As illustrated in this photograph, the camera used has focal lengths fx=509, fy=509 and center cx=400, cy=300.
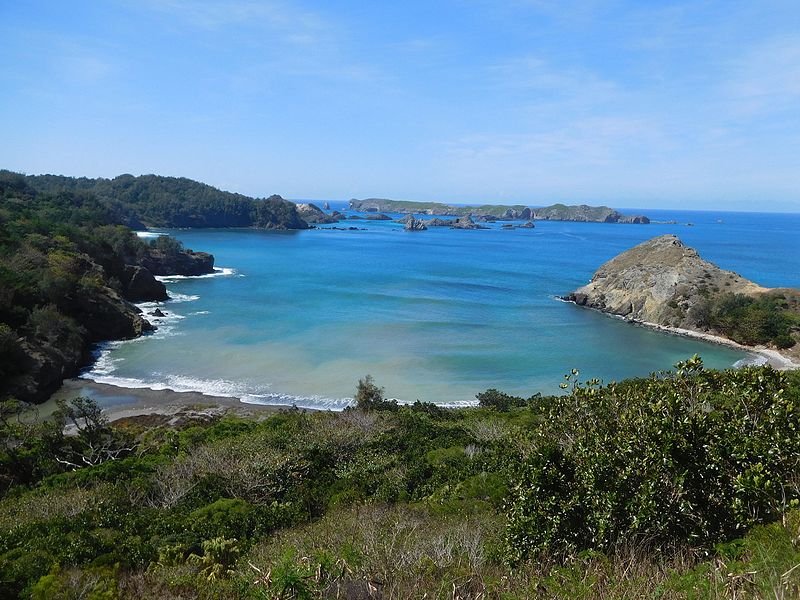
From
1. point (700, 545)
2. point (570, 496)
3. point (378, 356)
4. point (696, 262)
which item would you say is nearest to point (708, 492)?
point (700, 545)

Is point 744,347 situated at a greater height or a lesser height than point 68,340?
lesser

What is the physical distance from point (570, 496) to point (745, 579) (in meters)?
2.45

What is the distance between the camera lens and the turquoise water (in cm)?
3186

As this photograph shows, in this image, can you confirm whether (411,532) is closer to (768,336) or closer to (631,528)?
(631,528)

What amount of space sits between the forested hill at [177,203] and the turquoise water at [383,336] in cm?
5559

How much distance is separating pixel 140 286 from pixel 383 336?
2722 centimetres

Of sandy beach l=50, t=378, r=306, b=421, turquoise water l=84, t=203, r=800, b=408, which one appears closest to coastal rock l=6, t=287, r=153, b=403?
sandy beach l=50, t=378, r=306, b=421

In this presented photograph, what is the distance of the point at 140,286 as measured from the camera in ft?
169

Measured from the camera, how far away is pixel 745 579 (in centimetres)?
485

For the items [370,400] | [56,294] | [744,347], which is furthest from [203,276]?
[744,347]

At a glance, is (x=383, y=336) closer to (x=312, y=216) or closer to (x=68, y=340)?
(x=68, y=340)

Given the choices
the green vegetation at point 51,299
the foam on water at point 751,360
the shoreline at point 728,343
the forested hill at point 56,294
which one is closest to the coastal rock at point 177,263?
the forested hill at point 56,294

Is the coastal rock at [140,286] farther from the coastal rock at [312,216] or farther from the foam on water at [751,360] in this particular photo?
the coastal rock at [312,216]

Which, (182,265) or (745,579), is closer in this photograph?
(745,579)
